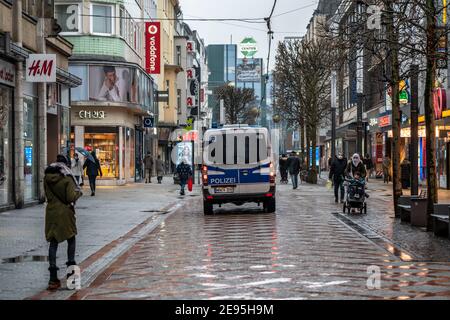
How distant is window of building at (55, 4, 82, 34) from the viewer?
41.6 m

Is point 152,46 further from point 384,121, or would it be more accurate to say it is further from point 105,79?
point 384,121

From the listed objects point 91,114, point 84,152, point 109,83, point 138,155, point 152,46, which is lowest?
point 84,152

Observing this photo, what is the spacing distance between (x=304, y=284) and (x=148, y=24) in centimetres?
4184

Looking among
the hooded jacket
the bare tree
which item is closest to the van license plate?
the hooded jacket

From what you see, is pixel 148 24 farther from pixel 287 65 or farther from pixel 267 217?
pixel 267 217

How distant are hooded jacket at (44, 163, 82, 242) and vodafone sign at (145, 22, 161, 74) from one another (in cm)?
4052

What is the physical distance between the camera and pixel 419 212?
1898 cm

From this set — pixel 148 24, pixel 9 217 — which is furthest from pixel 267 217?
pixel 148 24

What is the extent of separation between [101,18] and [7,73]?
64.6 feet

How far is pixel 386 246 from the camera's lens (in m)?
14.8

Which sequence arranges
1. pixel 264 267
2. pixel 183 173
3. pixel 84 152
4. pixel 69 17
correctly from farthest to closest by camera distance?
pixel 69 17 → pixel 183 173 → pixel 84 152 → pixel 264 267

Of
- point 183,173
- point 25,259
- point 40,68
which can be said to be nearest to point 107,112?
point 183,173

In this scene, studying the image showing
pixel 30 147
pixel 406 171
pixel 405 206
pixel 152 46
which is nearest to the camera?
pixel 405 206

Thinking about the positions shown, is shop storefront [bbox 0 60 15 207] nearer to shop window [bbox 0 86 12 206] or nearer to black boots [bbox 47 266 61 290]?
shop window [bbox 0 86 12 206]
